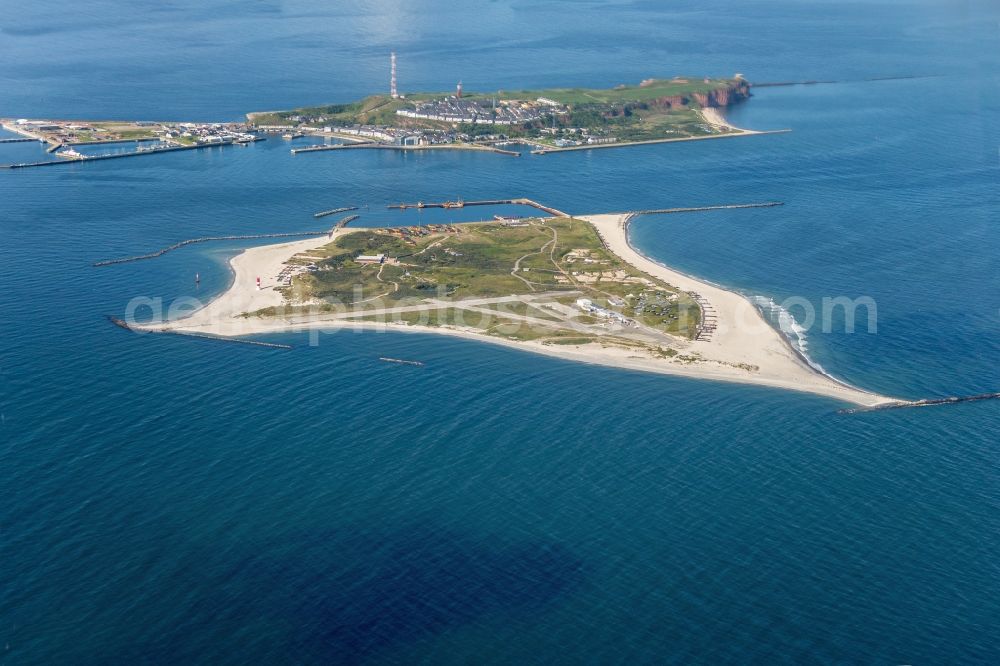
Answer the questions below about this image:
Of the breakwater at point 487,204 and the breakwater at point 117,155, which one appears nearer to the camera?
the breakwater at point 487,204

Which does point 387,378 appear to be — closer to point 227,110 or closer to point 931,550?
point 931,550

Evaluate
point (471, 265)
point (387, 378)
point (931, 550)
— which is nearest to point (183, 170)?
point (471, 265)

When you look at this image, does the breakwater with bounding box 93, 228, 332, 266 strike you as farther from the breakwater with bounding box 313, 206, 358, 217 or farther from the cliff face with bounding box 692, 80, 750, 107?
the cliff face with bounding box 692, 80, 750, 107

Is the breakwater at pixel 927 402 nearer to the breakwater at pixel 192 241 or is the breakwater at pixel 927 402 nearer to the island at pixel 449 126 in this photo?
the breakwater at pixel 192 241

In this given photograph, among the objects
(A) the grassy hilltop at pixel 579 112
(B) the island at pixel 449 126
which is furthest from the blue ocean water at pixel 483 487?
(A) the grassy hilltop at pixel 579 112

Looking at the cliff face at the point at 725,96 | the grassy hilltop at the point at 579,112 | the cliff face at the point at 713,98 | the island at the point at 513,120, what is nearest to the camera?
the island at the point at 513,120

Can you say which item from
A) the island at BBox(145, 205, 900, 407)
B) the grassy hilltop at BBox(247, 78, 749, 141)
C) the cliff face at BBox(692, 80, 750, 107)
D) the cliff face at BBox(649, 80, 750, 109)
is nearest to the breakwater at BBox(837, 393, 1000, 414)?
the island at BBox(145, 205, 900, 407)

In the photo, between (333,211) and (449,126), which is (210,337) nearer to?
(333,211)
